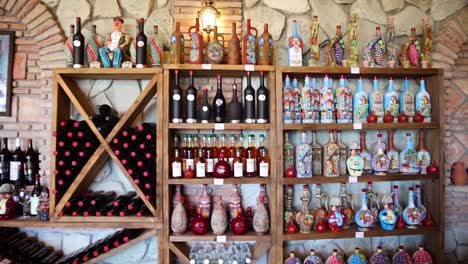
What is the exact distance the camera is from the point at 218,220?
2195 mm

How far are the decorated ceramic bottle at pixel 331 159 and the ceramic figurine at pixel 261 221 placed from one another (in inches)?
20.0

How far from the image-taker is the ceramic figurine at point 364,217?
2318 mm

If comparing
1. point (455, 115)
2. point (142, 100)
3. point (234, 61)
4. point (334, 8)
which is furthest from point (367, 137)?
point (142, 100)

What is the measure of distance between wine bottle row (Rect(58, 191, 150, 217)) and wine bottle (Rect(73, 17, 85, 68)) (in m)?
0.92

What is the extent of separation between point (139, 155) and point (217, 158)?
0.53m

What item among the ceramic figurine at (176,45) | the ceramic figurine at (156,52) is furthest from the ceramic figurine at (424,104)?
the ceramic figurine at (156,52)

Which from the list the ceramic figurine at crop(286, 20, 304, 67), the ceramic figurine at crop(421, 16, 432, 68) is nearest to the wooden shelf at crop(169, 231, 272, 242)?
the ceramic figurine at crop(286, 20, 304, 67)

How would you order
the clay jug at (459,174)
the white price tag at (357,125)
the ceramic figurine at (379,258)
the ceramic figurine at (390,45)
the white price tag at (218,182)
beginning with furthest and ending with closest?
the clay jug at (459,174)
the ceramic figurine at (390,45)
the ceramic figurine at (379,258)
the white price tag at (357,125)
the white price tag at (218,182)

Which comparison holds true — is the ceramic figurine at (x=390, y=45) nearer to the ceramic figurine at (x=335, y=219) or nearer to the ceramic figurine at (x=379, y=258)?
the ceramic figurine at (x=335, y=219)

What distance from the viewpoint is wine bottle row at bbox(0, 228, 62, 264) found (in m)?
2.19

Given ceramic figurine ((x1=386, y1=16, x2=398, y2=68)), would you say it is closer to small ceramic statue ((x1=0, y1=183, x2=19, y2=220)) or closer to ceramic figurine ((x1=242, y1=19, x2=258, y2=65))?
ceramic figurine ((x1=242, y1=19, x2=258, y2=65))

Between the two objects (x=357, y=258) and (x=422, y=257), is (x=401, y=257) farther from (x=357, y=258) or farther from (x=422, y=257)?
(x=357, y=258)

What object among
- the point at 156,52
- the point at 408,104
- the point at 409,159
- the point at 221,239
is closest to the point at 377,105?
the point at 408,104

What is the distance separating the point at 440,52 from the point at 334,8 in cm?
91
